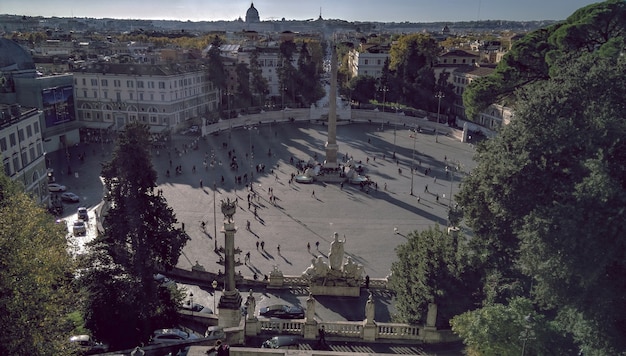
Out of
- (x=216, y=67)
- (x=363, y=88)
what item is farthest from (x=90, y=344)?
(x=363, y=88)

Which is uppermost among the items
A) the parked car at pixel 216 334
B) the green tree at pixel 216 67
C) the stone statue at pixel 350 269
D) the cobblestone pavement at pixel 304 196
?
the green tree at pixel 216 67

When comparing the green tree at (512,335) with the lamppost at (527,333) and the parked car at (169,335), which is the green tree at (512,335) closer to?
the lamppost at (527,333)

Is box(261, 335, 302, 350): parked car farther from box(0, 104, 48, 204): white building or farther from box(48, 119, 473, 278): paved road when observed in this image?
box(0, 104, 48, 204): white building

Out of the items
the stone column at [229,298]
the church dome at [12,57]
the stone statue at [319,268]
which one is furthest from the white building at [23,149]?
the church dome at [12,57]

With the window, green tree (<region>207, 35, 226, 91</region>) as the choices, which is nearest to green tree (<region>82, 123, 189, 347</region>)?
the window

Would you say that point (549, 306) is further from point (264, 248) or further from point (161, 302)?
point (264, 248)

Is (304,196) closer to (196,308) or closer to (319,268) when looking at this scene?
(319,268)
